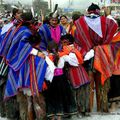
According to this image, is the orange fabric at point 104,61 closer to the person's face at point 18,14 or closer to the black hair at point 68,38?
the black hair at point 68,38

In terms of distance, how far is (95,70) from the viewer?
6609 millimetres

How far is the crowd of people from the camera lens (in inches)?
232

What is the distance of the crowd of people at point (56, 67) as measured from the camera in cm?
589

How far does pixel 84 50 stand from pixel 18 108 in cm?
135

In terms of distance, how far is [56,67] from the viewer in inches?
234

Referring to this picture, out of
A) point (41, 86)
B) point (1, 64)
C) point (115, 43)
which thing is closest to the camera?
point (41, 86)

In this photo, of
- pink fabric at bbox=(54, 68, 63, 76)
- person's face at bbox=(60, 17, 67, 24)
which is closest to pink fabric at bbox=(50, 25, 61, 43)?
pink fabric at bbox=(54, 68, 63, 76)

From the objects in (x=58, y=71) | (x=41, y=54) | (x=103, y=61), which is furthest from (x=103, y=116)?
(x=41, y=54)

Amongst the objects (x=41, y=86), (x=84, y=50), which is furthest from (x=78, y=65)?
(x=41, y=86)

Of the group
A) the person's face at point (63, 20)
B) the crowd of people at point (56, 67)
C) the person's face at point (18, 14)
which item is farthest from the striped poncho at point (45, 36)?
the person's face at point (63, 20)

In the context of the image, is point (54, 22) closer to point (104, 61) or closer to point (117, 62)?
point (104, 61)

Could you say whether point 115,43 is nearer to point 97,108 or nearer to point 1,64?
point 97,108

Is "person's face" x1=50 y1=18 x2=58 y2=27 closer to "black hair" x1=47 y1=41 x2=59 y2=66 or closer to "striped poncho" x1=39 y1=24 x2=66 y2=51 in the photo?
"striped poncho" x1=39 y1=24 x2=66 y2=51

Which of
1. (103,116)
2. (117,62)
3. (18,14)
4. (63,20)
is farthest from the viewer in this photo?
(63,20)
